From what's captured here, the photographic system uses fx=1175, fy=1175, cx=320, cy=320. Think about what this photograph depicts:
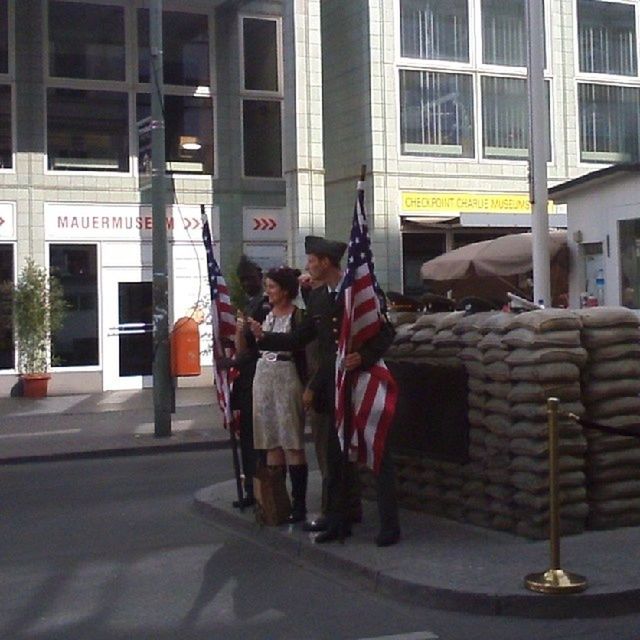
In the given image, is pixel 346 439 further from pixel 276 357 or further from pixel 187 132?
pixel 187 132

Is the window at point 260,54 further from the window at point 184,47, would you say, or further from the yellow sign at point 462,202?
the yellow sign at point 462,202

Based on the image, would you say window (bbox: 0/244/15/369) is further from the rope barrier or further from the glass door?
the rope barrier

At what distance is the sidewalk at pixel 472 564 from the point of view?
6566 mm

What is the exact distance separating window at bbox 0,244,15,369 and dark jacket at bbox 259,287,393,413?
13.8 m

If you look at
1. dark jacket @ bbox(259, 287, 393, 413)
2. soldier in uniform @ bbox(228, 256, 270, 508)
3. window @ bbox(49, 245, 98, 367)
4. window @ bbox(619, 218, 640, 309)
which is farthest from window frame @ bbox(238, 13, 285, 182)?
dark jacket @ bbox(259, 287, 393, 413)

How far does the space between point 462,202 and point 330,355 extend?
14.9 meters

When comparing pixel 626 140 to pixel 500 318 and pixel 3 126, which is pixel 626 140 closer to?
pixel 3 126

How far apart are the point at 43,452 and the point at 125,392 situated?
25.0ft

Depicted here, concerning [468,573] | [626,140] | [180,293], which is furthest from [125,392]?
[468,573]

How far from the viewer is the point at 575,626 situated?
6391mm

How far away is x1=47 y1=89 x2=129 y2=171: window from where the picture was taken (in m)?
21.8

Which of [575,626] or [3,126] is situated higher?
[3,126]

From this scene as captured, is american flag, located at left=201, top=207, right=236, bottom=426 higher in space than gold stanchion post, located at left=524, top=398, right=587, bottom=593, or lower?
higher

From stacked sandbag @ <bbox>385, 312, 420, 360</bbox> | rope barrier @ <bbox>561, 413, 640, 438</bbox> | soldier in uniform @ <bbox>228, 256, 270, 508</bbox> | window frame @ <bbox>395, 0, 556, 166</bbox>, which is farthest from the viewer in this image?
window frame @ <bbox>395, 0, 556, 166</bbox>
